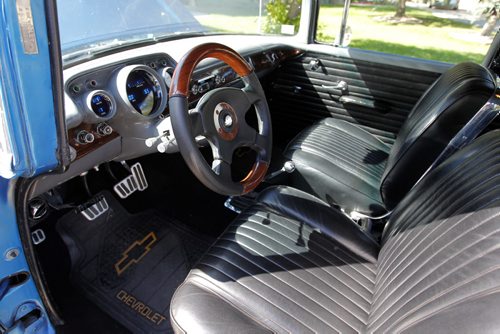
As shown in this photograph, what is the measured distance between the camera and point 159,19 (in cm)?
191

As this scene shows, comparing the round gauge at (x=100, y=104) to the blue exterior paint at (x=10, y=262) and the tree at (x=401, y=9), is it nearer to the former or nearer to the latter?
the blue exterior paint at (x=10, y=262)

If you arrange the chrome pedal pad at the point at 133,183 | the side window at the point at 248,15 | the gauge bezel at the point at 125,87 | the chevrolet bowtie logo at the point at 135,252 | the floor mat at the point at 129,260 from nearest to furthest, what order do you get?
the gauge bezel at the point at 125,87 < the floor mat at the point at 129,260 < the chevrolet bowtie logo at the point at 135,252 < the chrome pedal pad at the point at 133,183 < the side window at the point at 248,15

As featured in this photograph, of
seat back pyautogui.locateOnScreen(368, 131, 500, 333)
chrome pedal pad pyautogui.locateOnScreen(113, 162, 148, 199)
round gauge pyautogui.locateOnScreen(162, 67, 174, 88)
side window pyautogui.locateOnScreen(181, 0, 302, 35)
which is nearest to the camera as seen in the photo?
seat back pyautogui.locateOnScreen(368, 131, 500, 333)

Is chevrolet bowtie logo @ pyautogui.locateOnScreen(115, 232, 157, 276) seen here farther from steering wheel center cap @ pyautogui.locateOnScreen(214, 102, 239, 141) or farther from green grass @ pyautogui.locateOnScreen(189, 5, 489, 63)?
green grass @ pyautogui.locateOnScreen(189, 5, 489, 63)

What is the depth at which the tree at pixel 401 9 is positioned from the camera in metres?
2.59

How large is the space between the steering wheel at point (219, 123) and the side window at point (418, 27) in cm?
129

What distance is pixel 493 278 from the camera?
27.9 inches

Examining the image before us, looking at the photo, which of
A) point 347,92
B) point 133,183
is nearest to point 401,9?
point 347,92

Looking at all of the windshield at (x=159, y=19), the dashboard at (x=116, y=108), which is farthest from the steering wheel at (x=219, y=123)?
the windshield at (x=159, y=19)

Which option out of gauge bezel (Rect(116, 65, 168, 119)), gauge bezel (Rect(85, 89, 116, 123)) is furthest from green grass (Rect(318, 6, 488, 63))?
gauge bezel (Rect(85, 89, 116, 123))

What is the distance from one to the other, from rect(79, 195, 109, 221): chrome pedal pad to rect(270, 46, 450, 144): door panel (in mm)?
1433

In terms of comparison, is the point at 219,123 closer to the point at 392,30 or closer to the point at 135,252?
the point at 135,252

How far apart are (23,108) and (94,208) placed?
1167mm

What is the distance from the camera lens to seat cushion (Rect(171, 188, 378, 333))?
110cm
